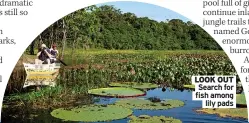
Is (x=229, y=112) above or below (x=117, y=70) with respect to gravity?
below

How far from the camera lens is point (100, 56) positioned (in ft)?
16.7

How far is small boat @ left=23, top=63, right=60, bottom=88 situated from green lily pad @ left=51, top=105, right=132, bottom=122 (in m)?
0.33

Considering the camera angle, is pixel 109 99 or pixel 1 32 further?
pixel 109 99

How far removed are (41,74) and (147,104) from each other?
117cm

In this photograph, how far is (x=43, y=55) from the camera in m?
5.04

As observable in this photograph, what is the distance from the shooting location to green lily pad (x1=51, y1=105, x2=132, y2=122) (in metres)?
4.88

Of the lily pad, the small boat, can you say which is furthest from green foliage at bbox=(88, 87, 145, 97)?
the lily pad

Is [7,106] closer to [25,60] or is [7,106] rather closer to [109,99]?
[25,60]

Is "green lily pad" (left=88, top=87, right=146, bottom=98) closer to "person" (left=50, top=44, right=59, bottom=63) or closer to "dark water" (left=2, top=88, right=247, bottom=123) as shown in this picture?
"dark water" (left=2, top=88, right=247, bottom=123)

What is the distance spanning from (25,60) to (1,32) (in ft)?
1.27

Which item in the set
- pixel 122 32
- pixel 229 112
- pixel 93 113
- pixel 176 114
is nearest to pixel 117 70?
pixel 122 32

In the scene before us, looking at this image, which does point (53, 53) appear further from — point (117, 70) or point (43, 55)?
point (117, 70)

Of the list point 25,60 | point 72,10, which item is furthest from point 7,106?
point 72,10

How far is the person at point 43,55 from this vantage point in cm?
501
